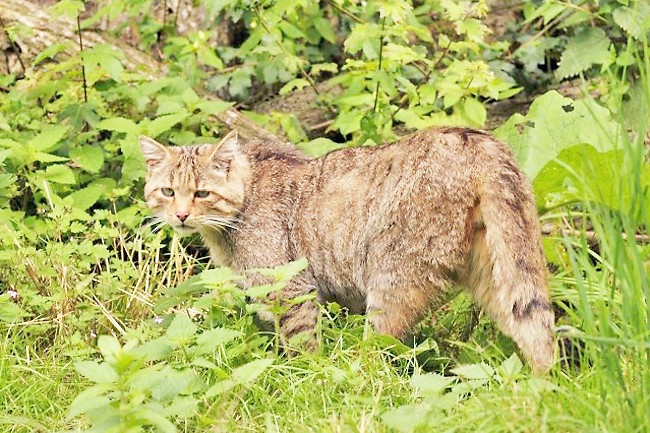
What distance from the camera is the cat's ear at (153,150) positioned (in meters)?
5.35

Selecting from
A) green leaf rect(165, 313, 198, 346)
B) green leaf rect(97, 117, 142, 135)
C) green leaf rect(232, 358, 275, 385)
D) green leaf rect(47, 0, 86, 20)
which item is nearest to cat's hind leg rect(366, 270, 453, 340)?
green leaf rect(232, 358, 275, 385)

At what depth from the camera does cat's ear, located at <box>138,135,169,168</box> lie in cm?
535

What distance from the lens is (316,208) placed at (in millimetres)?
5164

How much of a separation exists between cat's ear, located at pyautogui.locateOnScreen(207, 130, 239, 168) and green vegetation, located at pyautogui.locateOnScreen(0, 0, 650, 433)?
2.26ft

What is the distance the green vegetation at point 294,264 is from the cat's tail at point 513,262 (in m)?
0.13

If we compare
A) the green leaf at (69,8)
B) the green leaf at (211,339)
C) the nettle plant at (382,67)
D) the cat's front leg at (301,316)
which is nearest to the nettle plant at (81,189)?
the green leaf at (69,8)

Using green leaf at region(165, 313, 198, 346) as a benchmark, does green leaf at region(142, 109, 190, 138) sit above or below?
above

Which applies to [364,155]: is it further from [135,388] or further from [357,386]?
[135,388]

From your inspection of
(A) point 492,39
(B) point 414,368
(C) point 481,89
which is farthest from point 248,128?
(B) point 414,368

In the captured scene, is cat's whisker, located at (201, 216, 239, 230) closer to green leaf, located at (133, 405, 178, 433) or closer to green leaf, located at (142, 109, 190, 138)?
green leaf, located at (142, 109, 190, 138)

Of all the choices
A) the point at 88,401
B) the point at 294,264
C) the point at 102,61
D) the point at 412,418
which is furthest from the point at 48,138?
the point at 412,418

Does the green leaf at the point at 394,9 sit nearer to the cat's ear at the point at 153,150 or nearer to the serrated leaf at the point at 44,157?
the cat's ear at the point at 153,150

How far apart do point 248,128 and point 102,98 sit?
3.32ft

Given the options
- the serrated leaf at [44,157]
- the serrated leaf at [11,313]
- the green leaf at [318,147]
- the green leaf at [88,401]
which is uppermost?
the green leaf at [318,147]
